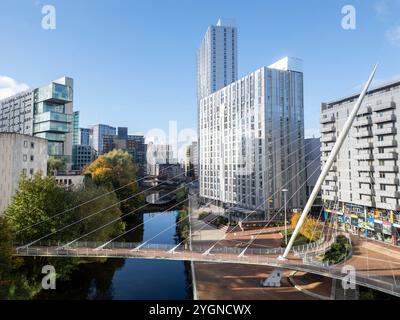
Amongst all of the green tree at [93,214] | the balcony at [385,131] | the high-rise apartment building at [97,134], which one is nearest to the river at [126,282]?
the green tree at [93,214]

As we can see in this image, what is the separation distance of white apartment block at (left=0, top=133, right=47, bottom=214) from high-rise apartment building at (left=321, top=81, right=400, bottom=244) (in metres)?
34.8

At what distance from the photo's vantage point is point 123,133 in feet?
526

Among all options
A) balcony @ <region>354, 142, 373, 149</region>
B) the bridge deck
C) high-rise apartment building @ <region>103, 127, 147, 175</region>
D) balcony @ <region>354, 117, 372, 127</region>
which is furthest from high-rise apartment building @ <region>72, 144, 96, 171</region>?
balcony @ <region>354, 117, 372, 127</region>

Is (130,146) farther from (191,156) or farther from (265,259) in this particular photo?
(265,259)

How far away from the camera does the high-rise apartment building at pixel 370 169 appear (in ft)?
99.8

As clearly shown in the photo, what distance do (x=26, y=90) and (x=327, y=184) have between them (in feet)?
213

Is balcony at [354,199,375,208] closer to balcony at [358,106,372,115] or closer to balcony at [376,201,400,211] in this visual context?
balcony at [376,201,400,211]

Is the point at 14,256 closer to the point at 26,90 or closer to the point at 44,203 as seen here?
the point at 44,203

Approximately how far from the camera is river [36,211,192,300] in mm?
21328

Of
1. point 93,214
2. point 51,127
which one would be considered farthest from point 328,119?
point 51,127

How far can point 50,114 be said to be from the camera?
60250 millimetres

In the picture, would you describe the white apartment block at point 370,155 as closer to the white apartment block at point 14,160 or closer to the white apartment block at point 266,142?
the white apartment block at point 266,142

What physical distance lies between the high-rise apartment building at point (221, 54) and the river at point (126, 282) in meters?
86.4

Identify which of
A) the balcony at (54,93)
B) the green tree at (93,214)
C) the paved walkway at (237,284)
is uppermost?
the balcony at (54,93)
